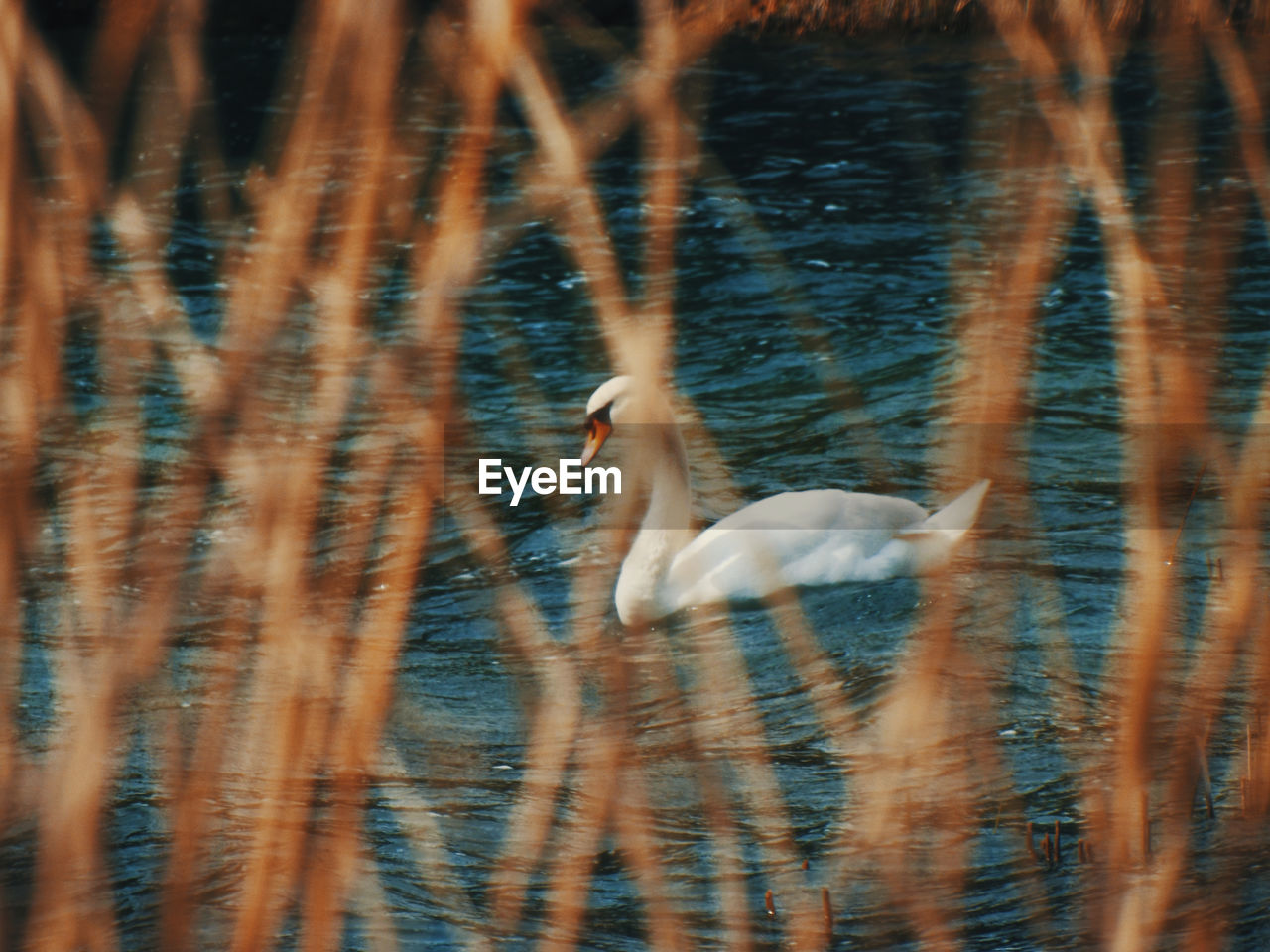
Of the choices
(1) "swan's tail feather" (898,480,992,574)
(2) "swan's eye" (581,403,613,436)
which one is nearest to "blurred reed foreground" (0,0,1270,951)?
(2) "swan's eye" (581,403,613,436)

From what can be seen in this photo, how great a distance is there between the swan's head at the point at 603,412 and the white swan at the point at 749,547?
0.05 meters

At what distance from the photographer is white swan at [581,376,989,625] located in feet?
19.5

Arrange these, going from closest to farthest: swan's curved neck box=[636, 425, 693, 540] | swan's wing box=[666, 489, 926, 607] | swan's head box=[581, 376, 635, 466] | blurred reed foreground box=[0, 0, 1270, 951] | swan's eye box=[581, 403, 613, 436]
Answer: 1. blurred reed foreground box=[0, 0, 1270, 951]
2. swan's head box=[581, 376, 635, 466]
3. swan's eye box=[581, 403, 613, 436]
4. swan's wing box=[666, 489, 926, 607]
5. swan's curved neck box=[636, 425, 693, 540]

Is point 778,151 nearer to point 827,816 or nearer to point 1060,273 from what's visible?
point 1060,273

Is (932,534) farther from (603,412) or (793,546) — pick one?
(603,412)

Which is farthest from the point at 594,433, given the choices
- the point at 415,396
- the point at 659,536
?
the point at 415,396

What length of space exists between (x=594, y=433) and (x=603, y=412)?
119 millimetres

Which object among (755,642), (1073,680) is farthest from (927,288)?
(1073,680)

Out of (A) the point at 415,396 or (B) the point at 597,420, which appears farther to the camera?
(B) the point at 597,420

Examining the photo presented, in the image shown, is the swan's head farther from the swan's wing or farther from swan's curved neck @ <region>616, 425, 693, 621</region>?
the swan's wing

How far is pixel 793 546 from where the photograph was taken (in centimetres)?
595

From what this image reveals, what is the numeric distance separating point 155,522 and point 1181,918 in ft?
7.77

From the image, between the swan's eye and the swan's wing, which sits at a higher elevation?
the swan's eye

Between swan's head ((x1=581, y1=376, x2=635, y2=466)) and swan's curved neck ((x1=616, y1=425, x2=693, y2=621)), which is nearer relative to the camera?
swan's head ((x1=581, y1=376, x2=635, y2=466))
